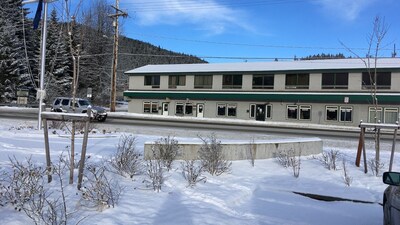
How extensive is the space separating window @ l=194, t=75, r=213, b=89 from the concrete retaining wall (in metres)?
37.8

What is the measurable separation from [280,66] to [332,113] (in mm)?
8635

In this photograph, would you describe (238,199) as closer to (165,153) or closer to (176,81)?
(165,153)

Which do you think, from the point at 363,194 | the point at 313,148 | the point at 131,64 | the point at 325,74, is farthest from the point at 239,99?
the point at 131,64

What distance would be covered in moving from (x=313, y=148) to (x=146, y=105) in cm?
4276

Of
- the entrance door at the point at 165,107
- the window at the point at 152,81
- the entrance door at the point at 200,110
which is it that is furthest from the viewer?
the window at the point at 152,81

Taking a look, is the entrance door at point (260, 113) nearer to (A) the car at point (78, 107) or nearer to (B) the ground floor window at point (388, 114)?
(B) the ground floor window at point (388, 114)

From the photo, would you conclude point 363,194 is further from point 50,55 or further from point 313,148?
point 50,55

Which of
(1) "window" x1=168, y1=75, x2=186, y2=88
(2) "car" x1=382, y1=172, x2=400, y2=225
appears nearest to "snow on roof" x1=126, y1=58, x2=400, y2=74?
(1) "window" x1=168, y1=75, x2=186, y2=88

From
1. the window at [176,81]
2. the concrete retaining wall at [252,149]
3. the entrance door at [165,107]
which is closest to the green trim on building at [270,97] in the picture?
the entrance door at [165,107]

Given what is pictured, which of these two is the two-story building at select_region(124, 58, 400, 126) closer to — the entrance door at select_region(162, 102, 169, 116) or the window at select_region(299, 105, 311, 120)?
the window at select_region(299, 105, 311, 120)

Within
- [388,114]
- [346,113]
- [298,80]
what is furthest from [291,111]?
[388,114]

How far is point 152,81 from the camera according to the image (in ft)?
179

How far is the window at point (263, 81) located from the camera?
47062 mm

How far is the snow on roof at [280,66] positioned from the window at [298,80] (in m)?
0.76
